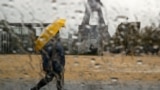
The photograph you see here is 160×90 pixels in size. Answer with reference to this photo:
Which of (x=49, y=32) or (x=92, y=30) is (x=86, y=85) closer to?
(x=92, y=30)

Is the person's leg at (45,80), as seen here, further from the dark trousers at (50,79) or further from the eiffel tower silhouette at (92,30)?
→ the eiffel tower silhouette at (92,30)

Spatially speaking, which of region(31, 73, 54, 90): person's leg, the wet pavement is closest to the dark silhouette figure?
region(31, 73, 54, 90): person's leg

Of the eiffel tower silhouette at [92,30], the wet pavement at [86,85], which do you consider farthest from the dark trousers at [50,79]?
the eiffel tower silhouette at [92,30]

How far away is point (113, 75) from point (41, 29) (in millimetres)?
1711

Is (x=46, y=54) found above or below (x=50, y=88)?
above

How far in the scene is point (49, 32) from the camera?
20.2ft

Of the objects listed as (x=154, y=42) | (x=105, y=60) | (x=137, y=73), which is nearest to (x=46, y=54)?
(x=105, y=60)

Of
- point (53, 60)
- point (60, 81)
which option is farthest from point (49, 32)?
point (60, 81)

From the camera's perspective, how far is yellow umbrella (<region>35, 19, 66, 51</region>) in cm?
608

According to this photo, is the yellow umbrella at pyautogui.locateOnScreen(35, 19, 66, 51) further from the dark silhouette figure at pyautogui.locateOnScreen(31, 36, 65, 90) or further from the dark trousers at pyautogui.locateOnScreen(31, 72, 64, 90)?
the dark trousers at pyautogui.locateOnScreen(31, 72, 64, 90)

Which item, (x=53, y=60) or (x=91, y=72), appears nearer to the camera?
(x=53, y=60)

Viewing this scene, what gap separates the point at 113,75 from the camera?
24.9 ft

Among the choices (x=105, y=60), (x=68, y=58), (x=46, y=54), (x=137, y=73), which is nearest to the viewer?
(x=46, y=54)

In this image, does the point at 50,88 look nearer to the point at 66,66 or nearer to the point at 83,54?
the point at 66,66
